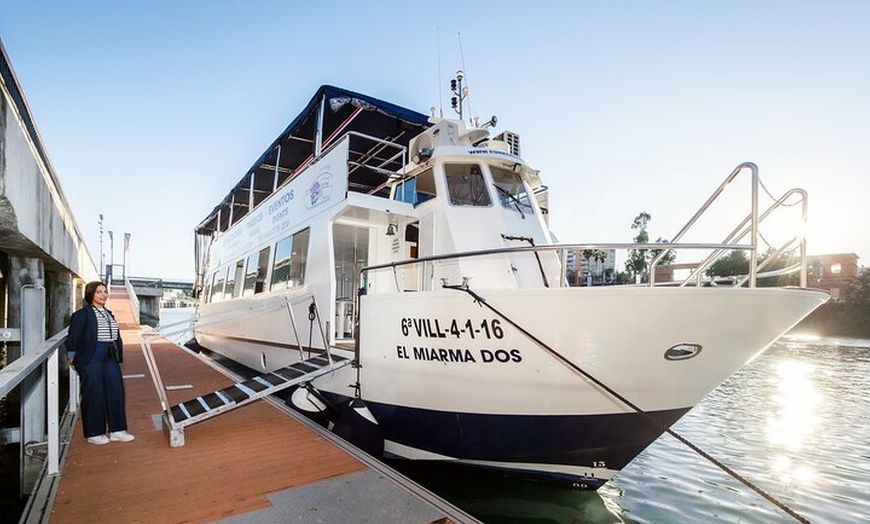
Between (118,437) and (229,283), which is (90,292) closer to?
(118,437)

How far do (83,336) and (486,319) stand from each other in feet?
12.9

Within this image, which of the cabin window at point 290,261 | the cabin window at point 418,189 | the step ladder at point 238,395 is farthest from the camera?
the cabin window at point 290,261

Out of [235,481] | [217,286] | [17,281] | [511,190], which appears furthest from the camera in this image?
[217,286]

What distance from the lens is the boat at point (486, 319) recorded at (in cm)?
417

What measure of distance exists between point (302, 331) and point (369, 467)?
160 inches

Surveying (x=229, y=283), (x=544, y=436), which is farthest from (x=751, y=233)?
(x=229, y=283)

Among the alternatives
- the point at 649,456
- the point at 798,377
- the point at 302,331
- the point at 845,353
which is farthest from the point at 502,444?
the point at 845,353

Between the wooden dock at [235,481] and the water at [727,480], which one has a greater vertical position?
the wooden dock at [235,481]

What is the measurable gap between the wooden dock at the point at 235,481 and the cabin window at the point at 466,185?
147 inches

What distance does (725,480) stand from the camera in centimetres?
615

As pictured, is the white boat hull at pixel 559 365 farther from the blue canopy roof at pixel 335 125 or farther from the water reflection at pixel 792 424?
the blue canopy roof at pixel 335 125

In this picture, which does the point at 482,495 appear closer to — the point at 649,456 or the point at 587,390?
the point at 587,390

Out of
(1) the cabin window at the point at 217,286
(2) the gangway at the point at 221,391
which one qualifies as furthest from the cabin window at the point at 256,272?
(2) the gangway at the point at 221,391

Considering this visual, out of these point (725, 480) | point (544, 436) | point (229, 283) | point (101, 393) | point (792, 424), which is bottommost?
point (792, 424)
